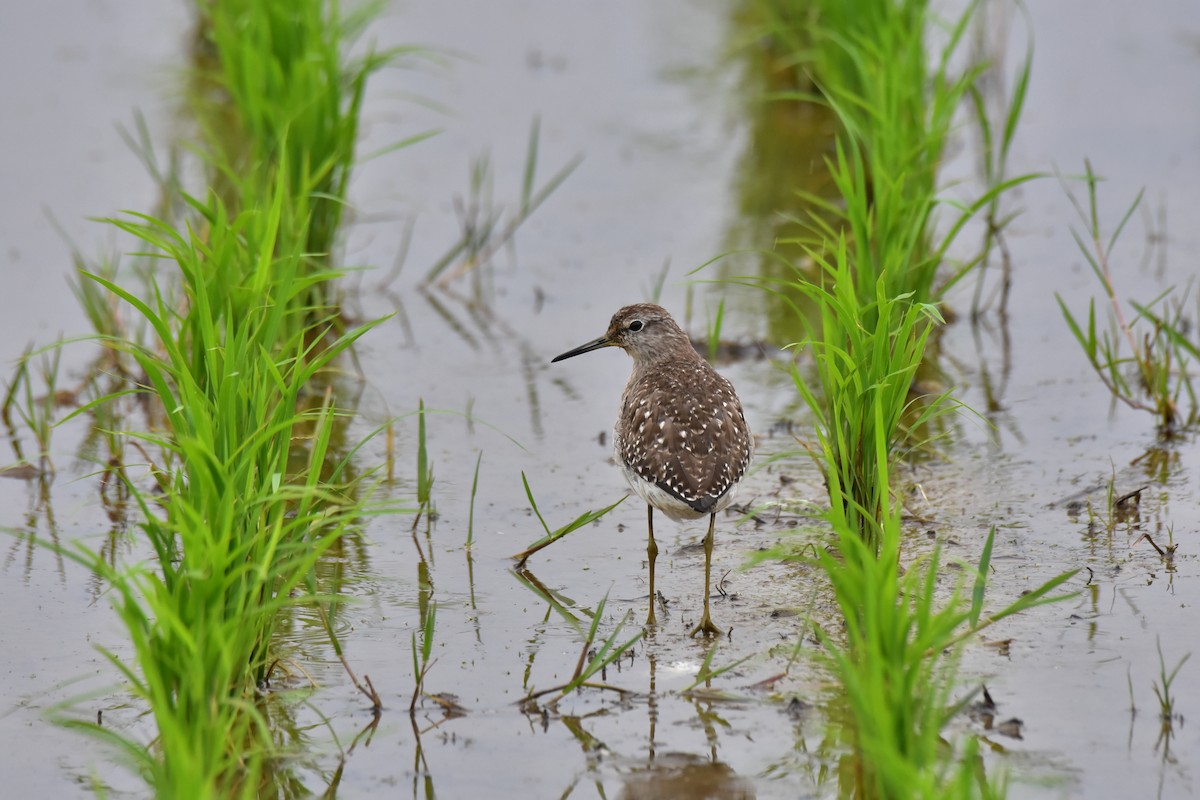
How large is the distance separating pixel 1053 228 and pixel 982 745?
592cm

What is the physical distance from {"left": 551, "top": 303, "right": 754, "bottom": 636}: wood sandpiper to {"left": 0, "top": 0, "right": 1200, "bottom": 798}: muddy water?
0.45 meters

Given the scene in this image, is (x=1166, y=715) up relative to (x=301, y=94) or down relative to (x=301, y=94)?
down

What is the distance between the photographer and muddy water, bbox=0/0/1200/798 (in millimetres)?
4844

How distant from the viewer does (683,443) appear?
570cm

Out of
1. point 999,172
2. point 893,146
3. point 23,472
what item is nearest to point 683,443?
point 893,146

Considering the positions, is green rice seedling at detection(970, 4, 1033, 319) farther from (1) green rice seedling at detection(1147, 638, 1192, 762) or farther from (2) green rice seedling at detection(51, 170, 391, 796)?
(2) green rice seedling at detection(51, 170, 391, 796)

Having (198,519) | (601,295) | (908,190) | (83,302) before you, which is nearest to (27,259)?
(83,302)

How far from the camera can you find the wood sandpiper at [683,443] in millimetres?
5562

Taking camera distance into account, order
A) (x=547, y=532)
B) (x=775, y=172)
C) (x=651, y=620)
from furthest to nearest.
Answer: (x=775, y=172), (x=547, y=532), (x=651, y=620)

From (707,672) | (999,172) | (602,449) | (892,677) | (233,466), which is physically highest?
(999,172)

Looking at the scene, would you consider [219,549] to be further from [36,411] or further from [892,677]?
[36,411]

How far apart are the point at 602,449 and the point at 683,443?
1.78 meters

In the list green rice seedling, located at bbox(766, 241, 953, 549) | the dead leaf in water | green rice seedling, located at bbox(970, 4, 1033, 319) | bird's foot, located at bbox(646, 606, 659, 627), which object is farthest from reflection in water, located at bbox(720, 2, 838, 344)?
the dead leaf in water

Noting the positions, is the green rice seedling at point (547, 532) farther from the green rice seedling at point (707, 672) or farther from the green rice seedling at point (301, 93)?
the green rice seedling at point (301, 93)
